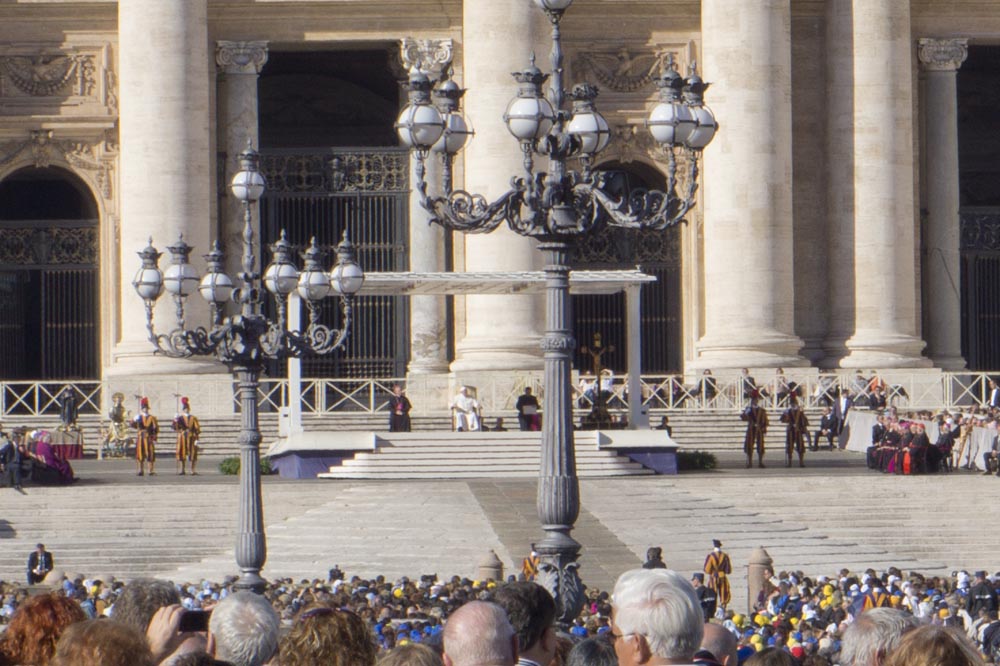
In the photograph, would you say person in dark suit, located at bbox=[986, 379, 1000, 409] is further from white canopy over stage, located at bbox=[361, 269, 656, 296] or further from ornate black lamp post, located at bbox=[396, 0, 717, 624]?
ornate black lamp post, located at bbox=[396, 0, 717, 624]

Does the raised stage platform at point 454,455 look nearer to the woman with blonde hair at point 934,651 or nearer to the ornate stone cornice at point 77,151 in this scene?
the ornate stone cornice at point 77,151

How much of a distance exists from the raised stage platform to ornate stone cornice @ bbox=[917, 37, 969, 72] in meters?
13.7

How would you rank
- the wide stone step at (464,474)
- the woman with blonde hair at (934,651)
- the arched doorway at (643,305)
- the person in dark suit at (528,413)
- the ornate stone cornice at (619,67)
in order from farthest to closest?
the ornate stone cornice at (619,67), the arched doorway at (643,305), the person in dark suit at (528,413), the wide stone step at (464,474), the woman with blonde hair at (934,651)

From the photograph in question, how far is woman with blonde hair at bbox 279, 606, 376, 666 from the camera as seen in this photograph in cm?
776

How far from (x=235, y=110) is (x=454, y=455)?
12.0 m

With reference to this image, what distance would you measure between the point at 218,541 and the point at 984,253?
23315mm

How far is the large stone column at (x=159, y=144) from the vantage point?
137ft

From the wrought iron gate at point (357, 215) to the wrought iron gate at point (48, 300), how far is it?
3.53 meters

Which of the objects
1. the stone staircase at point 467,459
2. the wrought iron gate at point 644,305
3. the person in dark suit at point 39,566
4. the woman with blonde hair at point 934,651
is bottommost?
the person in dark suit at point 39,566

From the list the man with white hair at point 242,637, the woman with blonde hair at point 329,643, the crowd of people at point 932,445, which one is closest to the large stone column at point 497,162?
the crowd of people at point 932,445

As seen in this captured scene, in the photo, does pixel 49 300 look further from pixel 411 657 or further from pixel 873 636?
pixel 411 657

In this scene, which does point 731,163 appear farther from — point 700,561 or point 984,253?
point 700,561

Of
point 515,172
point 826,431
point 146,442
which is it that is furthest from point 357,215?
point 146,442

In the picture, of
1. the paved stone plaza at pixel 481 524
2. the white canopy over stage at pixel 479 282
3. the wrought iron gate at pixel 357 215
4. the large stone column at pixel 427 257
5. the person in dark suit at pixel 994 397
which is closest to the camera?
the paved stone plaza at pixel 481 524
